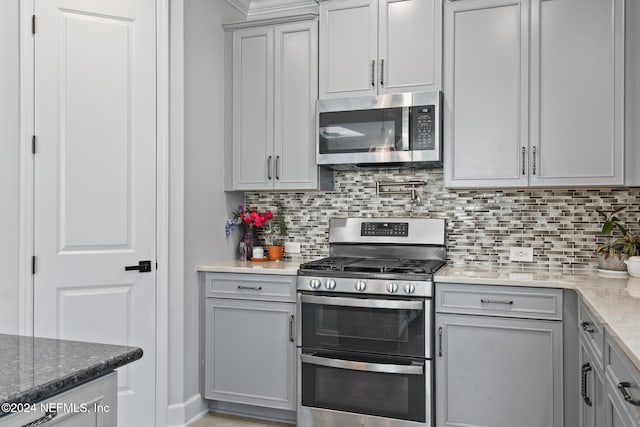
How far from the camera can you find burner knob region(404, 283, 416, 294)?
8.54 ft

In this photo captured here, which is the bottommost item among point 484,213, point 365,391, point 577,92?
point 365,391

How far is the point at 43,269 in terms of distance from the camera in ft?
7.89

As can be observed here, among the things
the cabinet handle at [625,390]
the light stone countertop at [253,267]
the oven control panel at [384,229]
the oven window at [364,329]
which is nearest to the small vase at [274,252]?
the light stone countertop at [253,267]

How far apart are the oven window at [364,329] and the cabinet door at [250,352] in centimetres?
17

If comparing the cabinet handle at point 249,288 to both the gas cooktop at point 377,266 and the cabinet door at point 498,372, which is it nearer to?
the gas cooktop at point 377,266

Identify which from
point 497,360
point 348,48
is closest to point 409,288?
point 497,360

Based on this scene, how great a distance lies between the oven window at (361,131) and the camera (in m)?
2.94

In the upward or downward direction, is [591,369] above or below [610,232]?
below

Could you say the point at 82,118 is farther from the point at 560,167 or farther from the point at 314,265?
the point at 560,167

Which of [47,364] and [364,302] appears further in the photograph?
[364,302]

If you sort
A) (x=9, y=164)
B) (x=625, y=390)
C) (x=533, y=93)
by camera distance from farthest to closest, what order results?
(x=533, y=93), (x=9, y=164), (x=625, y=390)

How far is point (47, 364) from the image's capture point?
3.69ft

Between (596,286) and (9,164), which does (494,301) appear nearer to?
(596,286)

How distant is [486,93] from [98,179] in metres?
2.13
